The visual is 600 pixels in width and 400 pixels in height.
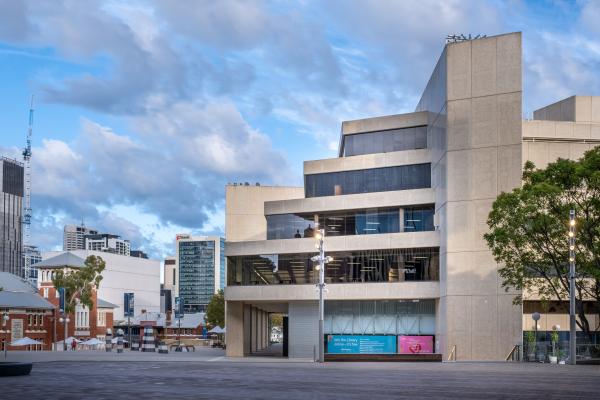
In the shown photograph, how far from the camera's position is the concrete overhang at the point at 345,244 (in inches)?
2776

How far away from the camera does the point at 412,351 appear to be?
72.8 metres

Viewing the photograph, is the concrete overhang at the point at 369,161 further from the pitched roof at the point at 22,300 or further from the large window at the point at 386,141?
the pitched roof at the point at 22,300

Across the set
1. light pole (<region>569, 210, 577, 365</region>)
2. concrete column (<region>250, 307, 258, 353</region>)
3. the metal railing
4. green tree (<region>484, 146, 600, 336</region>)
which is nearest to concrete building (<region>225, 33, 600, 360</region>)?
the metal railing

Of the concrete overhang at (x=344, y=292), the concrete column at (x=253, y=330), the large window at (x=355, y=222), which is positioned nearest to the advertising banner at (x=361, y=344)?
the concrete overhang at (x=344, y=292)

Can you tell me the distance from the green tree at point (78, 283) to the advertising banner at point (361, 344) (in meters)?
54.7

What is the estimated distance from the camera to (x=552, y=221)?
52750mm

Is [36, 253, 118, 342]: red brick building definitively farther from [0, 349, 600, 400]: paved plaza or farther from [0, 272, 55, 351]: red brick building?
[0, 349, 600, 400]: paved plaza

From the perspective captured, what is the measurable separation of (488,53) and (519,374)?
33.5 meters

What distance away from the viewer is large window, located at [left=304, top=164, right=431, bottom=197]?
74.4 metres

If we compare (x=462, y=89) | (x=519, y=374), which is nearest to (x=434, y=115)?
(x=462, y=89)

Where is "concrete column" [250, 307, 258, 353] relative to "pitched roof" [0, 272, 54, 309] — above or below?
below

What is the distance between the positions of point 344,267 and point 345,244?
6.75 ft

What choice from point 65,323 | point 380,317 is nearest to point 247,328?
point 380,317

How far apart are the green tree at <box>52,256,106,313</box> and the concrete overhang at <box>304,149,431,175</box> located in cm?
5133
